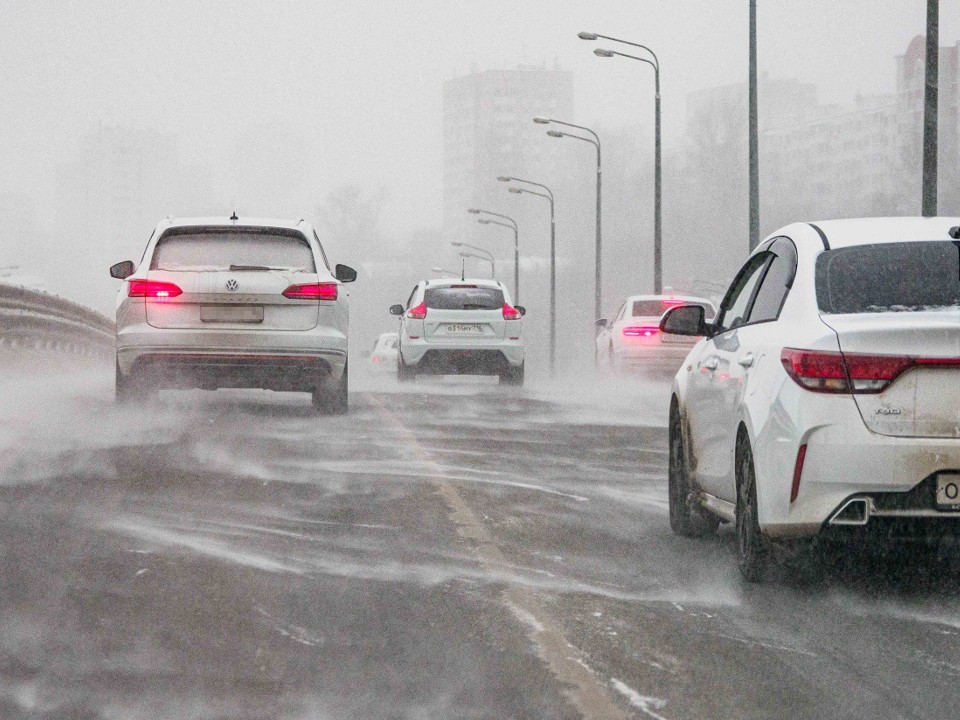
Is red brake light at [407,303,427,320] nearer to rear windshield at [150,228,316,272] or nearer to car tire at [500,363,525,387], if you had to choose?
car tire at [500,363,525,387]

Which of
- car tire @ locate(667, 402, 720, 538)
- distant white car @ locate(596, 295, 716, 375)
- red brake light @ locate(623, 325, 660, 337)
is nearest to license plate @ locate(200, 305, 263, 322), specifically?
car tire @ locate(667, 402, 720, 538)

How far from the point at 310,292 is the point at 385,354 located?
35116 mm

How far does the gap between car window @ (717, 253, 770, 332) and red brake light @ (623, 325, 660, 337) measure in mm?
20033

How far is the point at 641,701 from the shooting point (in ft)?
16.8

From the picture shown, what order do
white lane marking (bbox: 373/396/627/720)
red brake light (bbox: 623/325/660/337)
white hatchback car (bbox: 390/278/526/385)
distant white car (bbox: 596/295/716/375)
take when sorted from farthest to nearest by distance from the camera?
red brake light (bbox: 623/325/660/337), distant white car (bbox: 596/295/716/375), white hatchback car (bbox: 390/278/526/385), white lane marking (bbox: 373/396/627/720)

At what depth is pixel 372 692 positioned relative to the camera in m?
5.18

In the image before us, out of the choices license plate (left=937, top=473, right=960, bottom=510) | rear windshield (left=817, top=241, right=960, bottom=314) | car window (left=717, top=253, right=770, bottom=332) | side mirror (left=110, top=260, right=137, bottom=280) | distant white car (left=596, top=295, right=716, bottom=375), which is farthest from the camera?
distant white car (left=596, top=295, right=716, bottom=375)

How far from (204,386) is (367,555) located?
9.13 m

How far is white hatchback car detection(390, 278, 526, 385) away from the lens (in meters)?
26.7

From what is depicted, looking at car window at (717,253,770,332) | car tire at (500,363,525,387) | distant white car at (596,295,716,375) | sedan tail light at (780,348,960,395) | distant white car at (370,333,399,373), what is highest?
car window at (717,253,770,332)

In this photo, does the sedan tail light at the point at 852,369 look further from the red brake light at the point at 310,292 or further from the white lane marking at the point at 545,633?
the red brake light at the point at 310,292

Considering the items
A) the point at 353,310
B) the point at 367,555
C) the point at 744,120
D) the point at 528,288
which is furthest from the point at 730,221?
the point at 367,555

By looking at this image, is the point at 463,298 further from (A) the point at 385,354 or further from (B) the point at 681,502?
(A) the point at 385,354

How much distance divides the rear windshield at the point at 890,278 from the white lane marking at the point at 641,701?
2348mm
